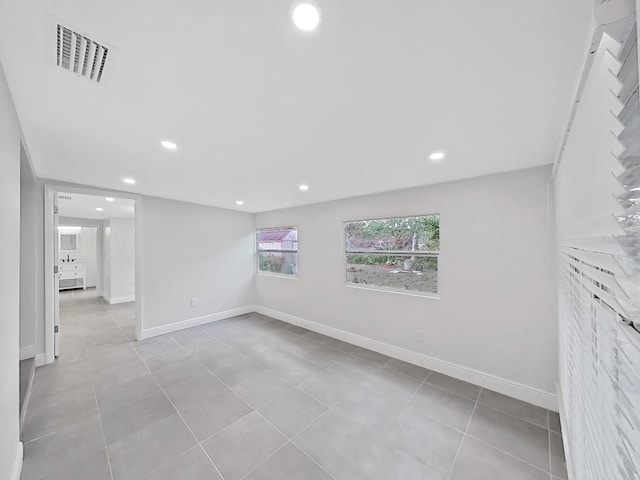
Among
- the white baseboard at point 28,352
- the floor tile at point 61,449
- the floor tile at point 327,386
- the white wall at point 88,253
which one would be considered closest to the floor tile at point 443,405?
the floor tile at point 327,386

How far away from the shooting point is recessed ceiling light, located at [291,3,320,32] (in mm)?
791

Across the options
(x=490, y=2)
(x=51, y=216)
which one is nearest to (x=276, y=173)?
(x=490, y=2)

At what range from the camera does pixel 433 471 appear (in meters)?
1.54

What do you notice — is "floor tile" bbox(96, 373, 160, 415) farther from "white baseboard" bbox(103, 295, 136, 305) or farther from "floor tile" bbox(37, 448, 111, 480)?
"white baseboard" bbox(103, 295, 136, 305)

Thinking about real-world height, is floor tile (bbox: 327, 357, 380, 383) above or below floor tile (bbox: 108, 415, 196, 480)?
below

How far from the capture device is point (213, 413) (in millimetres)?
2068

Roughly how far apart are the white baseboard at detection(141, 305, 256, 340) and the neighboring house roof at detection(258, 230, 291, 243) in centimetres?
148

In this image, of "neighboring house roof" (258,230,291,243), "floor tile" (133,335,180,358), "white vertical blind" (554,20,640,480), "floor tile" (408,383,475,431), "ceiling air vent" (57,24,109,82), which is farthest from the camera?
"neighboring house roof" (258,230,291,243)

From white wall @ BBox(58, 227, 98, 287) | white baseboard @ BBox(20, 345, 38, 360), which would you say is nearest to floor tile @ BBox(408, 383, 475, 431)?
white baseboard @ BBox(20, 345, 38, 360)

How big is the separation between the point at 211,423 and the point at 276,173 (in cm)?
235

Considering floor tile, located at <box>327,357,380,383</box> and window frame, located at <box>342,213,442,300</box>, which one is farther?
window frame, located at <box>342,213,442,300</box>

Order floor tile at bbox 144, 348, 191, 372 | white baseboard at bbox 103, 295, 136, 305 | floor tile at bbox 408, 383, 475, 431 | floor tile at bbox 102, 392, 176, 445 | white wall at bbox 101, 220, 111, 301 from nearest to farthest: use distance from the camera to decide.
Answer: floor tile at bbox 102, 392, 176, 445, floor tile at bbox 408, 383, 475, 431, floor tile at bbox 144, 348, 191, 372, white baseboard at bbox 103, 295, 136, 305, white wall at bbox 101, 220, 111, 301

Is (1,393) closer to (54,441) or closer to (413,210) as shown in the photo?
(54,441)

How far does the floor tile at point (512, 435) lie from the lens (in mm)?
1644
